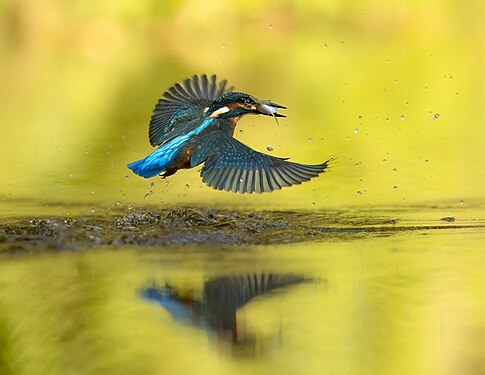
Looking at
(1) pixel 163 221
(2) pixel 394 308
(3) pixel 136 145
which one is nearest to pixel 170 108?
(1) pixel 163 221

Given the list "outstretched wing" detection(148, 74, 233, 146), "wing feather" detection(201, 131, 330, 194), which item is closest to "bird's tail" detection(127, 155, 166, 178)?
"wing feather" detection(201, 131, 330, 194)

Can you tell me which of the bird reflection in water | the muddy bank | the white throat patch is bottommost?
the bird reflection in water

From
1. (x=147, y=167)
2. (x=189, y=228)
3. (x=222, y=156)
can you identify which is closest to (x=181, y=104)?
(x=222, y=156)

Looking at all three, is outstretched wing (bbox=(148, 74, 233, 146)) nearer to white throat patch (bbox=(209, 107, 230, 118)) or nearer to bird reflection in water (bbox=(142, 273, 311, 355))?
white throat patch (bbox=(209, 107, 230, 118))

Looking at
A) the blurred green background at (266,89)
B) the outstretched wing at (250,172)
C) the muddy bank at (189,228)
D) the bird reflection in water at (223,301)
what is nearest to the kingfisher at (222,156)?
the outstretched wing at (250,172)

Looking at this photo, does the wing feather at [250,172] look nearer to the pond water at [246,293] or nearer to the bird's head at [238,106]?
the pond water at [246,293]

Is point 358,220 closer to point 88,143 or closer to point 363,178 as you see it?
point 363,178
